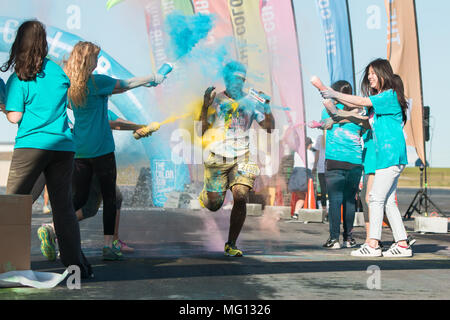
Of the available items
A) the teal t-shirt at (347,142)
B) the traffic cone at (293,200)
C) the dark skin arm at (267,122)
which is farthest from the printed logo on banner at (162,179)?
the dark skin arm at (267,122)

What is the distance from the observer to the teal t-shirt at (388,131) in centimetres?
693

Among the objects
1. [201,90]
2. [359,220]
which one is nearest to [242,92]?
[201,90]

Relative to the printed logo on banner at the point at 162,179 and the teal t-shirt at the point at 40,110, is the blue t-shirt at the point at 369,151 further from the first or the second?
the printed logo on banner at the point at 162,179

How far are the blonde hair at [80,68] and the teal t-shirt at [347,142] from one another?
3307mm

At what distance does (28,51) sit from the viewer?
→ 187 inches

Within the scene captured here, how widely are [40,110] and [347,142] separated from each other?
172 inches

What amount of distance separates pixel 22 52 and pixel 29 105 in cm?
39

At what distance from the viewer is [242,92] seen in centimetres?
689

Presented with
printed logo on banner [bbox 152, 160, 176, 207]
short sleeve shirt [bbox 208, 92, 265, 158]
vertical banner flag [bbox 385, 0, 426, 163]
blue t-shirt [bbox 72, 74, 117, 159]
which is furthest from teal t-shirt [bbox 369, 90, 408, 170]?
printed logo on banner [bbox 152, 160, 176, 207]

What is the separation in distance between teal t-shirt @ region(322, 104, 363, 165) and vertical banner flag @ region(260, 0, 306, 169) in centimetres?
775

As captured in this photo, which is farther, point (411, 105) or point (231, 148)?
point (411, 105)

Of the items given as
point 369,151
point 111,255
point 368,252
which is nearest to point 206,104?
point 111,255

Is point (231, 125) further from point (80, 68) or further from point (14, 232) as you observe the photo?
point (14, 232)

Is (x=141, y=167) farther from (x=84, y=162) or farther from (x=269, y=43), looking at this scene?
(x=84, y=162)
